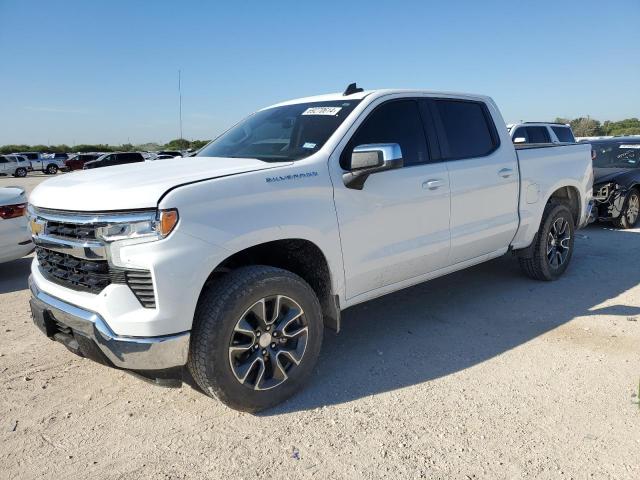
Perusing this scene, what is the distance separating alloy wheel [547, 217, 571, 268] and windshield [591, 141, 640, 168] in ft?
16.7

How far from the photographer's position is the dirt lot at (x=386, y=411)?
2.63 m

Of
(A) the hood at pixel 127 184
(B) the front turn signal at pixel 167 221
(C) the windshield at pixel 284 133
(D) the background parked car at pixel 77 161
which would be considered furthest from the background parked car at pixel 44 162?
(B) the front turn signal at pixel 167 221

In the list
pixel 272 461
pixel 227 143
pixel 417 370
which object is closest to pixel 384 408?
pixel 417 370

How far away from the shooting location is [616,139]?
→ 1077 centimetres

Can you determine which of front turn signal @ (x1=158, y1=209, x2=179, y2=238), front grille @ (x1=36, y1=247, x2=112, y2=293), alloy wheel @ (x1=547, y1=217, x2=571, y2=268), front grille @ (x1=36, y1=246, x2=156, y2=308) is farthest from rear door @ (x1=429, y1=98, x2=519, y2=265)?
front grille @ (x1=36, y1=247, x2=112, y2=293)

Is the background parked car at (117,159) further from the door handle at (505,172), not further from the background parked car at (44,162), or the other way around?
the door handle at (505,172)

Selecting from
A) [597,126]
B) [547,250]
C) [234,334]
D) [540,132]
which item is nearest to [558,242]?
[547,250]

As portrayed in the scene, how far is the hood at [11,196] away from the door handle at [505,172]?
5552 mm

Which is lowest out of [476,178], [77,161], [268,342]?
[268,342]

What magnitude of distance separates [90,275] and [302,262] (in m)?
1.32

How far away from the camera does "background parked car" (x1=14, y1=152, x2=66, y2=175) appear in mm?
40781

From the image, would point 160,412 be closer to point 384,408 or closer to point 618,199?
point 384,408

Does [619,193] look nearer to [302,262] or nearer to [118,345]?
[302,262]

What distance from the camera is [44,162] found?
137 feet
